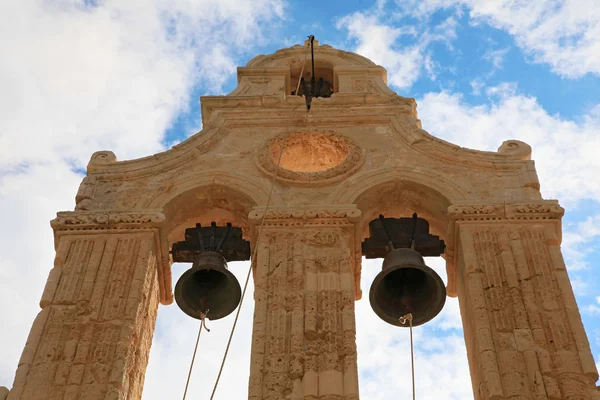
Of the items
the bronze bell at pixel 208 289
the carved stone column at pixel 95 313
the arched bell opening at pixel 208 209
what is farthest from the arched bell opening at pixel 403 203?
the carved stone column at pixel 95 313

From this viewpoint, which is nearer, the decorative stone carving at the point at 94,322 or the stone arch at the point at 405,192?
the decorative stone carving at the point at 94,322

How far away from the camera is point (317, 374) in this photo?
10914mm

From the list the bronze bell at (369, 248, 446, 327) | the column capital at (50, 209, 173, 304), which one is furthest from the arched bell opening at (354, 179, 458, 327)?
the column capital at (50, 209, 173, 304)

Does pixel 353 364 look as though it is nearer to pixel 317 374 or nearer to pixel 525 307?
pixel 317 374

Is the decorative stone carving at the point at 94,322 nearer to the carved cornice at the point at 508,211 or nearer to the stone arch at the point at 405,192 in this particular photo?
the stone arch at the point at 405,192

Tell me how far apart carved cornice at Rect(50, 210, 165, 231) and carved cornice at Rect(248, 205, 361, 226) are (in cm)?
117

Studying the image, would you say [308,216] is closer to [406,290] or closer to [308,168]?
[406,290]

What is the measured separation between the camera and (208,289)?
A: 42.5 feet

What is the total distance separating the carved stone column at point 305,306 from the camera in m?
10.8

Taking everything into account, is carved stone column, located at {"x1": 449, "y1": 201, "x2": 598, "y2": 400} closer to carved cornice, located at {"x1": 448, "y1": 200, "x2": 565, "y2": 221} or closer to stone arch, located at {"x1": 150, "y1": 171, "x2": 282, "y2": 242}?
carved cornice, located at {"x1": 448, "y1": 200, "x2": 565, "y2": 221}

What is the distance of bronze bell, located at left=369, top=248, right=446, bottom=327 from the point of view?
12234 mm

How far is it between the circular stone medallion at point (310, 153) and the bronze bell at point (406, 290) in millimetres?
1838

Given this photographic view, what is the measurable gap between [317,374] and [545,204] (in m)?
3.71

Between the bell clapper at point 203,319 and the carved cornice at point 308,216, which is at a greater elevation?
the carved cornice at point 308,216
